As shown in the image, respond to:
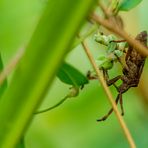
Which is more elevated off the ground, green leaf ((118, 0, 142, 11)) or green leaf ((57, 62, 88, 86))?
green leaf ((118, 0, 142, 11))

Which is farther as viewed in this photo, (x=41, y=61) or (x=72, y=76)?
(x=72, y=76)

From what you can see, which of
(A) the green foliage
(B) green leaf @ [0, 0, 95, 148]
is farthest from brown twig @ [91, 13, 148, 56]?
(A) the green foliage

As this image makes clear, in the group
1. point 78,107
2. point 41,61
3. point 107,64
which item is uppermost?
point 41,61

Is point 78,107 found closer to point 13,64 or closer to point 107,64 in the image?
point 107,64

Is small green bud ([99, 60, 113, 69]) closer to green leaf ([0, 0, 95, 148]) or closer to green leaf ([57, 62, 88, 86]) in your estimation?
green leaf ([57, 62, 88, 86])

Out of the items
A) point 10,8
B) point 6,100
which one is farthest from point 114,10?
point 10,8

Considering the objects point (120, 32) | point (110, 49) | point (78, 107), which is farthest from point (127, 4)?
point (78, 107)

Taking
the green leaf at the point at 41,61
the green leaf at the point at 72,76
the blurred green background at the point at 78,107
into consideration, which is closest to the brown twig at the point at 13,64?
the green leaf at the point at 41,61

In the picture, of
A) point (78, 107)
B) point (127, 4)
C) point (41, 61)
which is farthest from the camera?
point (78, 107)
